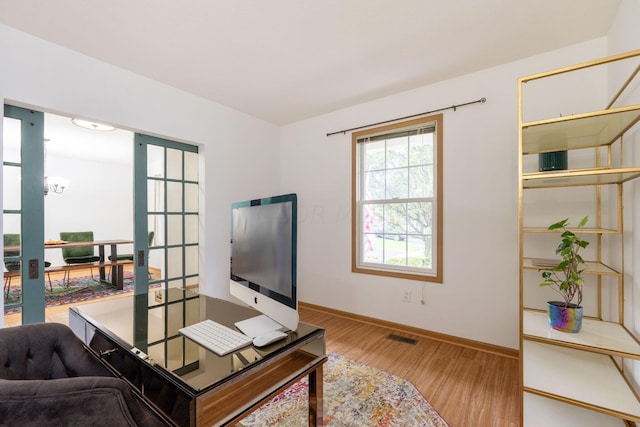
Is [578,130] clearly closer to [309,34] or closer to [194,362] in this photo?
[309,34]

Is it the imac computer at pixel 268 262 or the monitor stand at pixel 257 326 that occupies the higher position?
the imac computer at pixel 268 262

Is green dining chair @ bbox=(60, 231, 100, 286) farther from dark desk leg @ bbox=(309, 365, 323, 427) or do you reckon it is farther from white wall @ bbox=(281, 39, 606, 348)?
dark desk leg @ bbox=(309, 365, 323, 427)

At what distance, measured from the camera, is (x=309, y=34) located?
208cm

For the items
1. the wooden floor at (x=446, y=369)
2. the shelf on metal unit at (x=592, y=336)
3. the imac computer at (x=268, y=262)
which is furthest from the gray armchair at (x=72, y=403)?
the shelf on metal unit at (x=592, y=336)

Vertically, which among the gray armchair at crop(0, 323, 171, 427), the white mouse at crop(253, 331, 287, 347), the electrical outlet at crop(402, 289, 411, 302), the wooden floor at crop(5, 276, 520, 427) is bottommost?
the wooden floor at crop(5, 276, 520, 427)

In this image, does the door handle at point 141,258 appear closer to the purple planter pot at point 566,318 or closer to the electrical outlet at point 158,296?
the electrical outlet at point 158,296

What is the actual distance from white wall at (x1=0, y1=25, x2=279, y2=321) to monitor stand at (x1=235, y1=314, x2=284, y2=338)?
6.57ft

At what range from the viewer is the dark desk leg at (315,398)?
3.99 ft

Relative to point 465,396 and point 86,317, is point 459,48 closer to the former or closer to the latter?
point 465,396

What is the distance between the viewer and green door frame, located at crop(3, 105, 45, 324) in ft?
6.83

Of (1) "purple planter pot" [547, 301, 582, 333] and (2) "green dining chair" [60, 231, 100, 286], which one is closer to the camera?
(1) "purple planter pot" [547, 301, 582, 333]

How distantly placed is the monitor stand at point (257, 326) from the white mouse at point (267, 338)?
1.6 inches

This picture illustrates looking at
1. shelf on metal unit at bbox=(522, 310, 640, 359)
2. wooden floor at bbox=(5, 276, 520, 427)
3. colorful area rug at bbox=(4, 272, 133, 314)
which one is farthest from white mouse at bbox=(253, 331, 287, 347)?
colorful area rug at bbox=(4, 272, 133, 314)

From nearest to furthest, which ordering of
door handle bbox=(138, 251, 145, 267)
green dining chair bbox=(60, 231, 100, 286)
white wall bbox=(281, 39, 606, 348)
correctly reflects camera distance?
1. white wall bbox=(281, 39, 606, 348)
2. door handle bbox=(138, 251, 145, 267)
3. green dining chair bbox=(60, 231, 100, 286)
